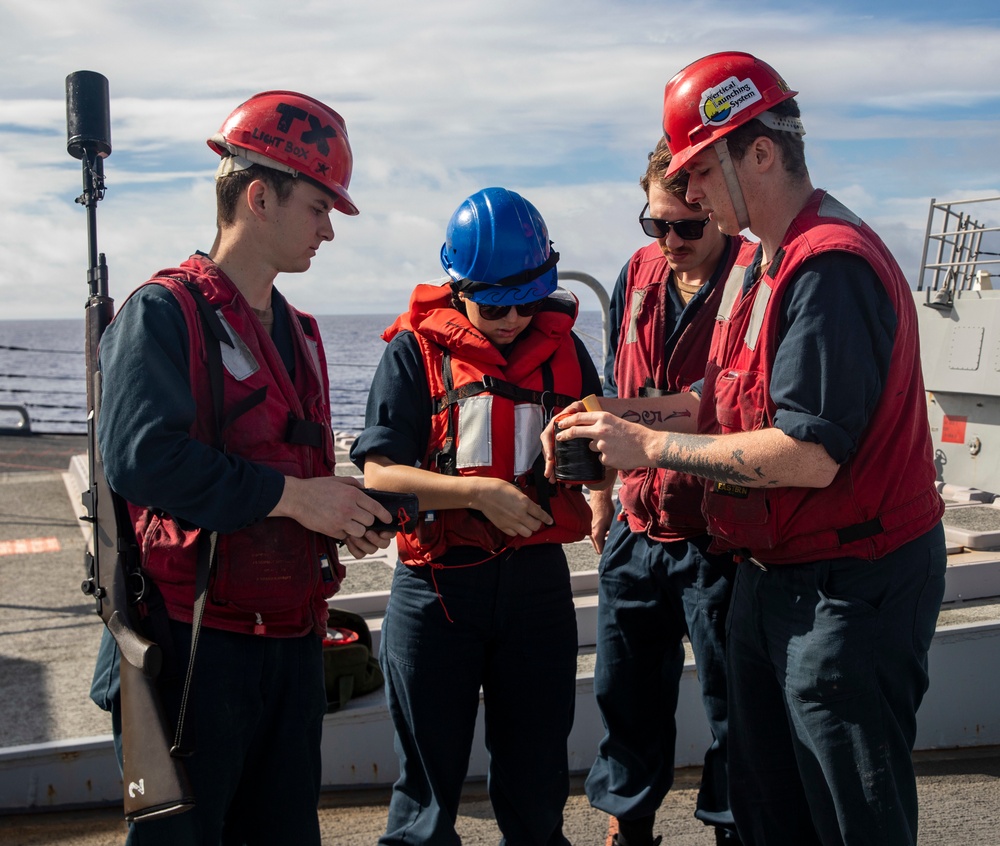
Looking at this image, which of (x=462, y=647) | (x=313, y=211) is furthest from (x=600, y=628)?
(x=313, y=211)

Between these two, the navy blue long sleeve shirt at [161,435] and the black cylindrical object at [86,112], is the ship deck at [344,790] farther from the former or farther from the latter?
the black cylindrical object at [86,112]

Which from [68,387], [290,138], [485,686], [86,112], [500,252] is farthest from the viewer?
[68,387]

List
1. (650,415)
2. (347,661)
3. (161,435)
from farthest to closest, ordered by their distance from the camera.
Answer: (347,661), (650,415), (161,435)

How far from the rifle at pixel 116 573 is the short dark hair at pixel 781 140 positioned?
1.77 meters

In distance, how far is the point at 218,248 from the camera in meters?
2.65

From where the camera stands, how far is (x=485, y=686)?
3.07 metres

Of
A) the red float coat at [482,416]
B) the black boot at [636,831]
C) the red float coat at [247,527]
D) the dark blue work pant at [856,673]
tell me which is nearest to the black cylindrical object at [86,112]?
the red float coat at [247,527]

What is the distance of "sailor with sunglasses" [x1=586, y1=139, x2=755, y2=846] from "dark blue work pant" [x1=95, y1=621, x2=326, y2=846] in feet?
4.12

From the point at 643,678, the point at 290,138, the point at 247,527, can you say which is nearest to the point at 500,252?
the point at 290,138

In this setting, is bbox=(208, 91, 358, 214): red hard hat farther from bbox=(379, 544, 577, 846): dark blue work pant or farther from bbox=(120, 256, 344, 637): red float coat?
bbox=(379, 544, 577, 846): dark blue work pant

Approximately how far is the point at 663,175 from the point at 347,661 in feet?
7.77

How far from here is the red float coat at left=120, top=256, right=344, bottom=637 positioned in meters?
2.41

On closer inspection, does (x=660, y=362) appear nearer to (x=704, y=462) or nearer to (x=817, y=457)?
(x=704, y=462)

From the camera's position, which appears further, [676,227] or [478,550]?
[676,227]
